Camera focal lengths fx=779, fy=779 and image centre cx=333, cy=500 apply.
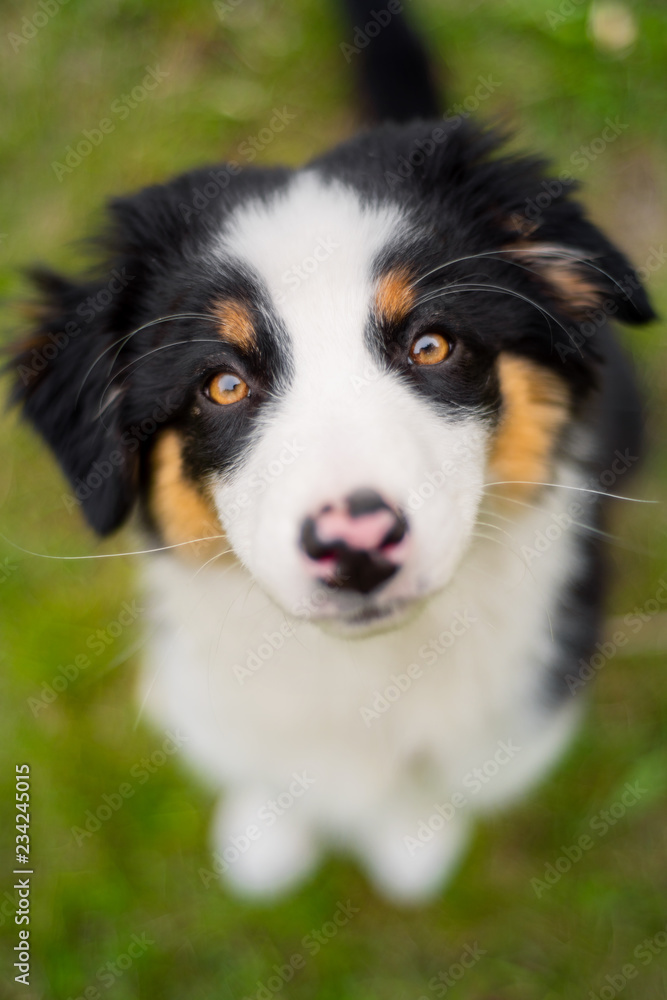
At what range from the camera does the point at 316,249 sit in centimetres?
172

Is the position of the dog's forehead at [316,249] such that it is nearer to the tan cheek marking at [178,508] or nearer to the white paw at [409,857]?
the tan cheek marking at [178,508]

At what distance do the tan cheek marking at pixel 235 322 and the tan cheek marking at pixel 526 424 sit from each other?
0.62 metres

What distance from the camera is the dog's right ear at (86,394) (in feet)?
6.54

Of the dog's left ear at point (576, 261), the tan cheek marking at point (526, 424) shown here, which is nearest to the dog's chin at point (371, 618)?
the tan cheek marking at point (526, 424)

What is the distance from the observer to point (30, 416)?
2090mm

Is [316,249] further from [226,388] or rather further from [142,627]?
[142,627]

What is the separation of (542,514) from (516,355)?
16.7 inches

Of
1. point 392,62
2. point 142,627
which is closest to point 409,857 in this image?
point 142,627

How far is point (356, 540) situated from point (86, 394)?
37.6 inches

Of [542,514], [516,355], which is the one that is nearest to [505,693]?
[542,514]

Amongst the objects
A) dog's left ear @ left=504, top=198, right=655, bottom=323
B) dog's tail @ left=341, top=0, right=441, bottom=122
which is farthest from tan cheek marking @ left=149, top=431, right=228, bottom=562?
dog's tail @ left=341, top=0, right=441, bottom=122

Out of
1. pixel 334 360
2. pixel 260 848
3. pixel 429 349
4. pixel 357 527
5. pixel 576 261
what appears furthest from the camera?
pixel 260 848

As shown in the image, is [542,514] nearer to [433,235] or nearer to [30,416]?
[433,235]

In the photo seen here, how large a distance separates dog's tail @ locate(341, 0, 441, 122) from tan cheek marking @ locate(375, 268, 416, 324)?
5.38 feet
